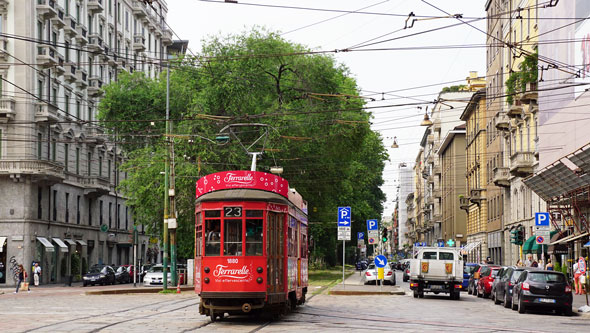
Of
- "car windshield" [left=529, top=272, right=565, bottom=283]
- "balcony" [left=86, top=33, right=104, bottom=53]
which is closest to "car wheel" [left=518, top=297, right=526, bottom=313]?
"car windshield" [left=529, top=272, right=565, bottom=283]

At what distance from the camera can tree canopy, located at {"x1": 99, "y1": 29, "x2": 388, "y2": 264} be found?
45406mm

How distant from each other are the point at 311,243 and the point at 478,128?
48.4m

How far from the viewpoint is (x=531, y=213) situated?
5197 centimetres

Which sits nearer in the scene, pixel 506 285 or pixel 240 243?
pixel 240 243

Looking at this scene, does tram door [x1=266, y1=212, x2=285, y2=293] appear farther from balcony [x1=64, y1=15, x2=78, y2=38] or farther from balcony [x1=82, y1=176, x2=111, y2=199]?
balcony [x1=82, y1=176, x2=111, y2=199]

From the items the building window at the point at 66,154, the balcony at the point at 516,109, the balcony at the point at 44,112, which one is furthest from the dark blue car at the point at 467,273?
the building window at the point at 66,154

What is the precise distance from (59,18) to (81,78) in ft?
22.2

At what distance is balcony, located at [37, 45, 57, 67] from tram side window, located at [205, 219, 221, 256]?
35.5m

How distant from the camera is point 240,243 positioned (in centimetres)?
1952

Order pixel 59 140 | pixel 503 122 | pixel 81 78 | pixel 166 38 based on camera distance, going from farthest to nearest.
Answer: pixel 166 38, pixel 81 78, pixel 503 122, pixel 59 140

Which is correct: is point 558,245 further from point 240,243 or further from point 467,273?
point 240,243

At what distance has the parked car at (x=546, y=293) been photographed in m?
26.1

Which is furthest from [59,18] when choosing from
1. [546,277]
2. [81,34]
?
[546,277]

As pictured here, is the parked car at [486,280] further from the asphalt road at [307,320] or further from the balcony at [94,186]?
the balcony at [94,186]
